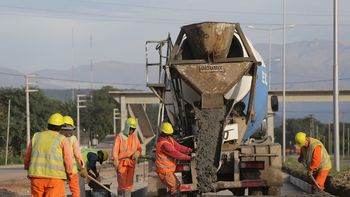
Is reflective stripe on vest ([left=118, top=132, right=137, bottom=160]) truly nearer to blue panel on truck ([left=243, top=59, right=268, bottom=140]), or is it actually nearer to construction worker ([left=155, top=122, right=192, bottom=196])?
construction worker ([left=155, top=122, right=192, bottom=196])

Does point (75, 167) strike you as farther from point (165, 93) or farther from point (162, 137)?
point (165, 93)

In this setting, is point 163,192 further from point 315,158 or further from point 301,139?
point 315,158

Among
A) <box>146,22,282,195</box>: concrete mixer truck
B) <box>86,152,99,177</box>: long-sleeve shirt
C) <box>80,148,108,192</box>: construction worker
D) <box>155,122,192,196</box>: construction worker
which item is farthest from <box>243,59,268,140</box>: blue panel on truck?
<box>86,152,99,177</box>: long-sleeve shirt

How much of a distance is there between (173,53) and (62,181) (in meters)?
4.96

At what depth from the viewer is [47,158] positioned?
915 cm

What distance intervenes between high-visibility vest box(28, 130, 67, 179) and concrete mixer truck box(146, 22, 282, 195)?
4106mm

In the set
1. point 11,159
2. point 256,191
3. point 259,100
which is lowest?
point 11,159

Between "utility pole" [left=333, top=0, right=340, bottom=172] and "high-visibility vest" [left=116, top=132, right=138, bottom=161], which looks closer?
"high-visibility vest" [left=116, top=132, right=138, bottom=161]

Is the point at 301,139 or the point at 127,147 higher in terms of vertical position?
the point at 301,139

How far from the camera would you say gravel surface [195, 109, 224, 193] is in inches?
504

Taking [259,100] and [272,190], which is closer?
[272,190]

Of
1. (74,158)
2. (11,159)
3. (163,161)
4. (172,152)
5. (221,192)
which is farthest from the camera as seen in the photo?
(11,159)

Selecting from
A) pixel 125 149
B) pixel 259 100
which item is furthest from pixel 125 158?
pixel 259 100

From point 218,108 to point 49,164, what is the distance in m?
4.86
